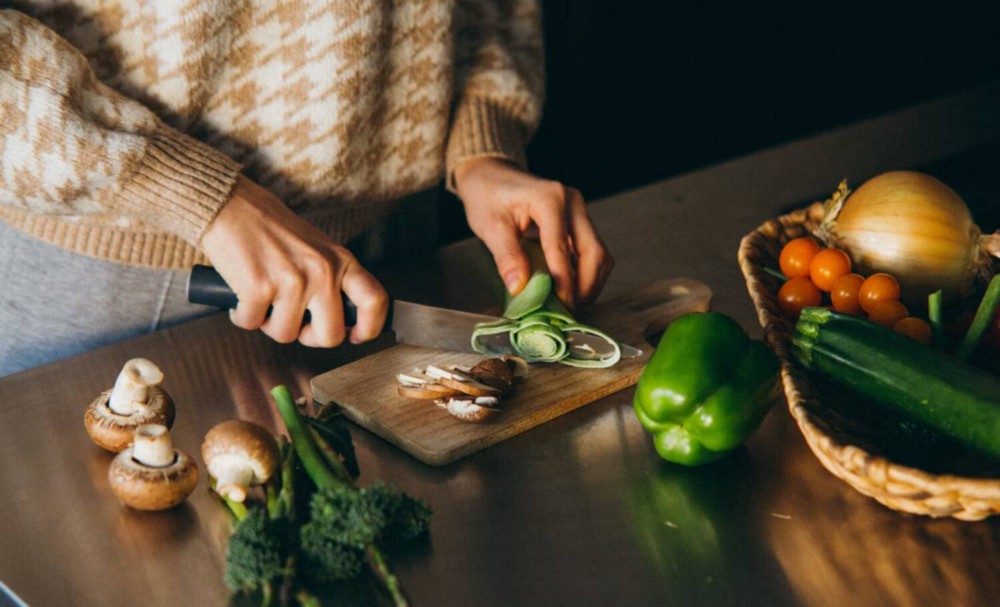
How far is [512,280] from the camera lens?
51.9 inches

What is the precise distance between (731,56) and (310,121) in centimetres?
198

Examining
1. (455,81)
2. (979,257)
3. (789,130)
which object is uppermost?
(455,81)

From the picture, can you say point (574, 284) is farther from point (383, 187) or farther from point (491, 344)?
point (383, 187)

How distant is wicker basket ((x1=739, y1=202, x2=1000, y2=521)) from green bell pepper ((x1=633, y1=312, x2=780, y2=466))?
0.04 metres

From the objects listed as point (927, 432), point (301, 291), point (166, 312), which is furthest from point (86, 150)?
point (927, 432)

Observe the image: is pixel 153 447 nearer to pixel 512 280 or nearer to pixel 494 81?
pixel 512 280

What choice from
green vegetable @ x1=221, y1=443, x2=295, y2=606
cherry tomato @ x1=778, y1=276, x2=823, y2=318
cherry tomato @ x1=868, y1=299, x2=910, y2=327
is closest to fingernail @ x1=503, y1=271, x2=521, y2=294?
cherry tomato @ x1=778, y1=276, x2=823, y2=318

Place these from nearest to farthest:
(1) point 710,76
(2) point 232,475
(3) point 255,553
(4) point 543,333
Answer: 1. (3) point 255,553
2. (2) point 232,475
3. (4) point 543,333
4. (1) point 710,76

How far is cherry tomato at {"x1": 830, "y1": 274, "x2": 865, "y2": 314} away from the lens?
1.13m

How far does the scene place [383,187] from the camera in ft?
4.78

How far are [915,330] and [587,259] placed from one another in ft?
1.48

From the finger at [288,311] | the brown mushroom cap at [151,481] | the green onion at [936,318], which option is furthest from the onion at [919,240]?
the brown mushroom cap at [151,481]

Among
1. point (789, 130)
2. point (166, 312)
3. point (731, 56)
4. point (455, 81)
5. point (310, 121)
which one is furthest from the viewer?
point (789, 130)

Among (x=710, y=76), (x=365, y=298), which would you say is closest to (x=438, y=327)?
(x=365, y=298)
